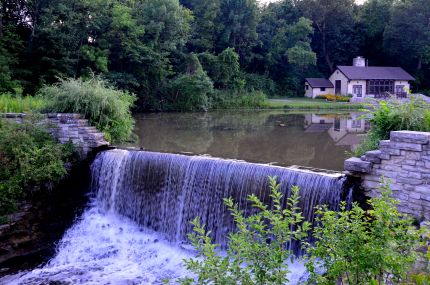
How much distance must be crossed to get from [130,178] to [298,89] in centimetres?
3297

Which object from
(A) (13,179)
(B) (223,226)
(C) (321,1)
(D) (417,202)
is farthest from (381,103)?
(C) (321,1)

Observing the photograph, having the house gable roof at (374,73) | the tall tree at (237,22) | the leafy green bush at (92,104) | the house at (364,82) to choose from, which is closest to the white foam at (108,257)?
the leafy green bush at (92,104)

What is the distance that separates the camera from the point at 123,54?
24984mm

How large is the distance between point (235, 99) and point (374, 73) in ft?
53.4

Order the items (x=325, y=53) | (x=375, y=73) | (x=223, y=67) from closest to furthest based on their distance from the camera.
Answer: (x=223, y=67), (x=375, y=73), (x=325, y=53)

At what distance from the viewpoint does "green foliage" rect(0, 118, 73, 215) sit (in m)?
8.78

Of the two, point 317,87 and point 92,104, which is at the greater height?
point 317,87

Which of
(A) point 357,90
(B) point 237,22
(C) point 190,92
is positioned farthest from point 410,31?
(C) point 190,92

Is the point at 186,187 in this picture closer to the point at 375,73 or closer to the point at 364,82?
the point at 364,82

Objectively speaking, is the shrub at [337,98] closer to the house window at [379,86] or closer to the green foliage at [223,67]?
the house window at [379,86]

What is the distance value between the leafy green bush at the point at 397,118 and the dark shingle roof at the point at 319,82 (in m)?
32.2

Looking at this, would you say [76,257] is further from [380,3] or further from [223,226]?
[380,3]

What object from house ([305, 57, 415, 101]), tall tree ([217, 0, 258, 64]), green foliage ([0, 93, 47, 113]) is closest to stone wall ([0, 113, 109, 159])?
green foliage ([0, 93, 47, 113])

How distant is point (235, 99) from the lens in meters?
31.3
